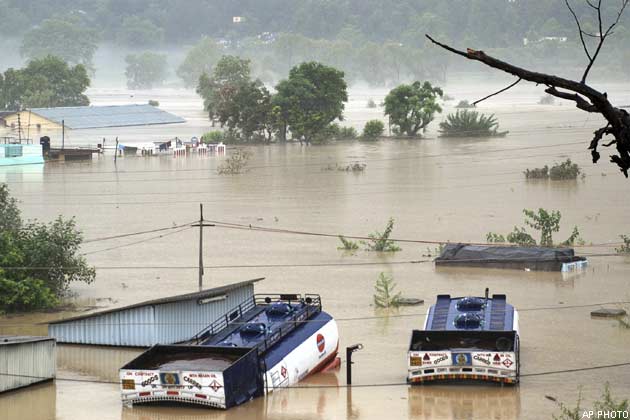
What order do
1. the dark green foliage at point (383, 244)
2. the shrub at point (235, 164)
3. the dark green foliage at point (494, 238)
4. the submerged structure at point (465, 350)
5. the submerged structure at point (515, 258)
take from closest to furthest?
the submerged structure at point (465, 350) → the submerged structure at point (515, 258) → the dark green foliage at point (383, 244) → the dark green foliage at point (494, 238) → the shrub at point (235, 164)

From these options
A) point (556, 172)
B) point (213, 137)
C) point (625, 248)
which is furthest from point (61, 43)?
point (625, 248)

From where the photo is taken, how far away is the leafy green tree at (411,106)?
60.4m

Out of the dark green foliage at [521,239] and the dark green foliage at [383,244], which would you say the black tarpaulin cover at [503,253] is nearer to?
the dark green foliage at [383,244]

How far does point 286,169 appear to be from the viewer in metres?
48.9

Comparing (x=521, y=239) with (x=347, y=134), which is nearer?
(x=521, y=239)

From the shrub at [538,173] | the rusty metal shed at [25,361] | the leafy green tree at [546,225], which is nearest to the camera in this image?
the rusty metal shed at [25,361]

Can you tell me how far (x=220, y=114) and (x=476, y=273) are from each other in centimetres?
3602

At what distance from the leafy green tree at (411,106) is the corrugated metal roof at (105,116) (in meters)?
18.1

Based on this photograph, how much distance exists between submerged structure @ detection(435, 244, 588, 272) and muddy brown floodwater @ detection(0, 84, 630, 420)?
365 millimetres

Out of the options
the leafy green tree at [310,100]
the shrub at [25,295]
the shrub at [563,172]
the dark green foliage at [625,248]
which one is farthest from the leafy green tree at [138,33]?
the shrub at [25,295]

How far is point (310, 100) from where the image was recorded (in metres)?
59.6

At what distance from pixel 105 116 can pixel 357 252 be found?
44.1 metres

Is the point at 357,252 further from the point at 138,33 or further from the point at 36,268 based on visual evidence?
the point at 138,33

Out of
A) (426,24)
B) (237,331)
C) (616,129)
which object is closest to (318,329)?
(237,331)
